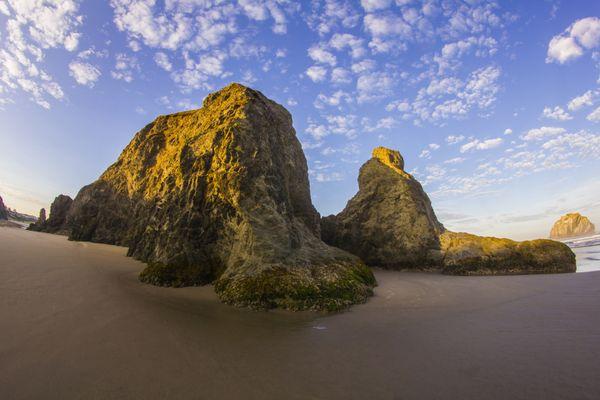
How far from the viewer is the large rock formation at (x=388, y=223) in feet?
48.4

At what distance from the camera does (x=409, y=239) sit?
1504 cm

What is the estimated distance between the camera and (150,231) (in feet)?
36.8

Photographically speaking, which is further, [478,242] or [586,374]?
[478,242]

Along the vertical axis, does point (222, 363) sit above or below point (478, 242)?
below

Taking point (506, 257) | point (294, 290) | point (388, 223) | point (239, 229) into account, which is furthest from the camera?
point (388, 223)

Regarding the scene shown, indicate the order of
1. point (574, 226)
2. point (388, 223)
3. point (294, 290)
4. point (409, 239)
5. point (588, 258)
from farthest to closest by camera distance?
point (574, 226) → point (588, 258) → point (388, 223) → point (409, 239) → point (294, 290)

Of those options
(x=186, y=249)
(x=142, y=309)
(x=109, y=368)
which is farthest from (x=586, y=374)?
(x=186, y=249)

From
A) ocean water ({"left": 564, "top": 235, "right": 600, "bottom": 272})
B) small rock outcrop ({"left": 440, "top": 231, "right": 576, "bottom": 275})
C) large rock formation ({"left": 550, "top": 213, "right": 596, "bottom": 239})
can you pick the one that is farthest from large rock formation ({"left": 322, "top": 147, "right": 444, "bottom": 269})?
large rock formation ({"left": 550, "top": 213, "right": 596, "bottom": 239})

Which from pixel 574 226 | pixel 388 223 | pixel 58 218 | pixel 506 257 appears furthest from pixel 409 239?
pixel 574 226

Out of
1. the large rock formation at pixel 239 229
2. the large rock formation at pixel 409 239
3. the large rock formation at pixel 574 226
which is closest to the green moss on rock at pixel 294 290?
the large rock formation at pixel 239 229

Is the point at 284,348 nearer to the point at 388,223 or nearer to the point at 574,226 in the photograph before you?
the point at 388,223

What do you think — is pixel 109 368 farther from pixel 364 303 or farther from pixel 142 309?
pixel 364 303

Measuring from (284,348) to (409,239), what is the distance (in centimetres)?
1282

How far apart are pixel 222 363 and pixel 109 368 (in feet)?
3.90
